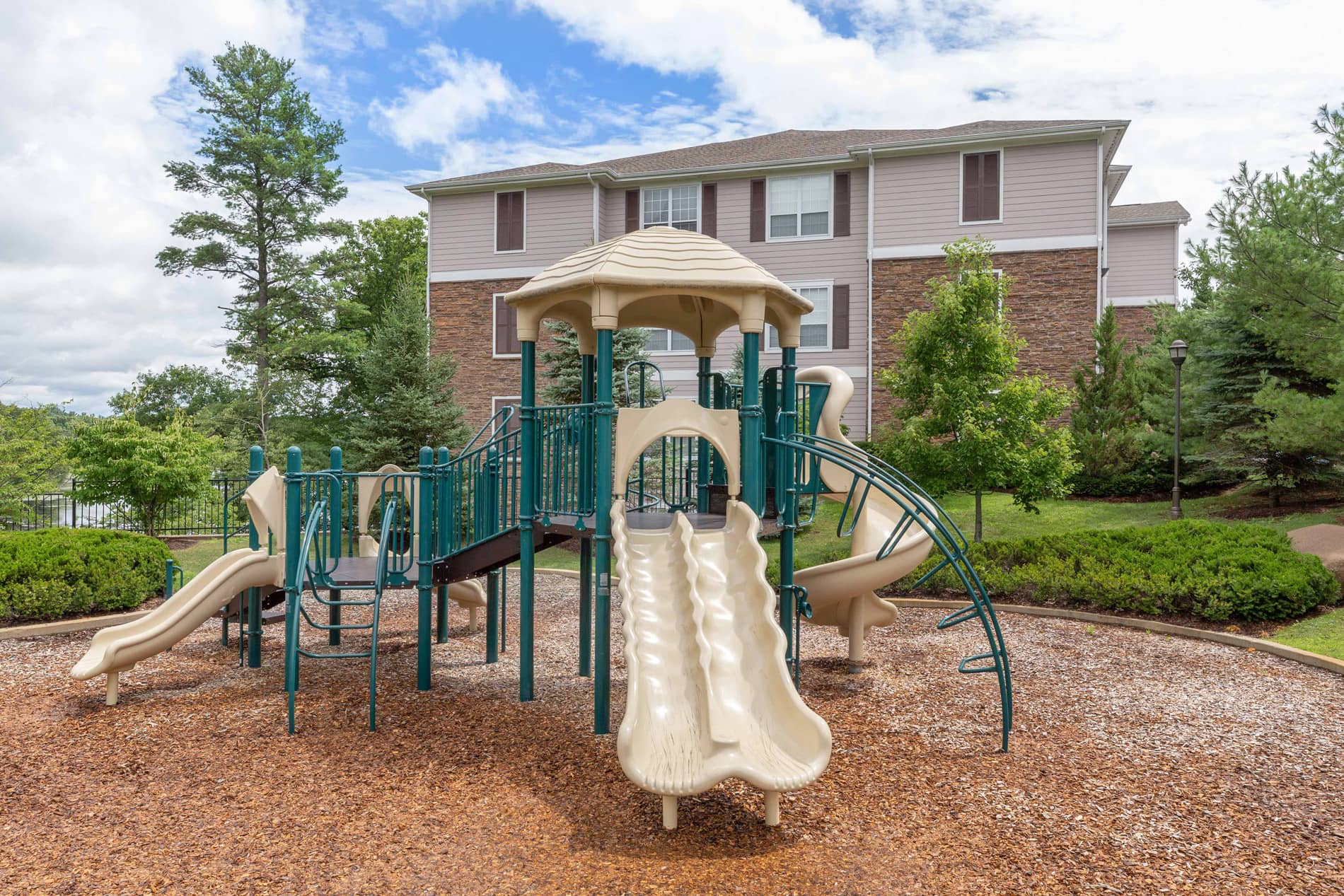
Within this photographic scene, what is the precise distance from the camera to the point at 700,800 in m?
5.13

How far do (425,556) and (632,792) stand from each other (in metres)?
3.50

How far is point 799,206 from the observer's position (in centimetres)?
2225

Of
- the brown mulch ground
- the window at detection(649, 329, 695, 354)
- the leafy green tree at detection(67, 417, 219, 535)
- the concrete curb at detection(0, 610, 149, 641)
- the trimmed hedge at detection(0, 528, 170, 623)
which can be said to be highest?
the window at detection(649, 329, 695, 354)

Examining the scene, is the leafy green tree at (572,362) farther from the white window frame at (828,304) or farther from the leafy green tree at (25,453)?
the leafy green tree at (25,453)

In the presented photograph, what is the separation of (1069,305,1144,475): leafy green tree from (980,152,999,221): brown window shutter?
3.67 metres

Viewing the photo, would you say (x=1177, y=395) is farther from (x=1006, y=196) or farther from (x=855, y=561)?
(x=855, y=561)

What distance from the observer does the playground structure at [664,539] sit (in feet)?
16.6

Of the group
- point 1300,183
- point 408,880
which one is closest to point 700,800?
point 408,880

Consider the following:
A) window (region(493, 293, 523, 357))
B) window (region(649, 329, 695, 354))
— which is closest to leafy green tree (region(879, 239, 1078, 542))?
window (region(649, 329, 695, 354))

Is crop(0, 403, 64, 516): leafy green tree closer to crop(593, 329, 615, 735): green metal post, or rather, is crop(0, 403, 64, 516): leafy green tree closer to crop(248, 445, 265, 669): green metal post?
crop(248, 445, 265, 669): green metal post

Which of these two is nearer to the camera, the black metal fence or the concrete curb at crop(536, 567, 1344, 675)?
the concrete curb at crop(536, 567, 1344, 675)

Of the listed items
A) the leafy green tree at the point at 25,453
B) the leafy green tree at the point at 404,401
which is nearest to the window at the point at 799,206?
the leafy green tree at the point at 404,401

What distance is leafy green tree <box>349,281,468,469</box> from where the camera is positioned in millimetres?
18047

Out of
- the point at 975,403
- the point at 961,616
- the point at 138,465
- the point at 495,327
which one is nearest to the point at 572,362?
the point at 495,327
